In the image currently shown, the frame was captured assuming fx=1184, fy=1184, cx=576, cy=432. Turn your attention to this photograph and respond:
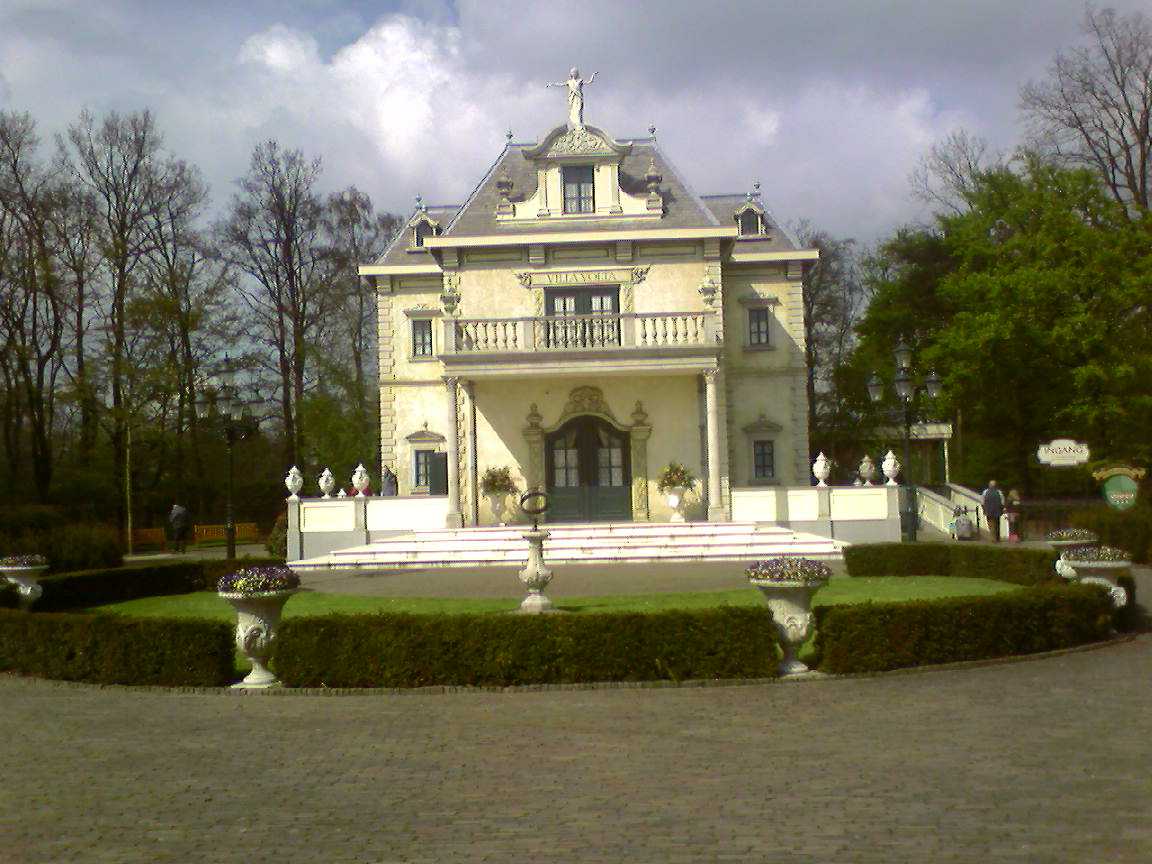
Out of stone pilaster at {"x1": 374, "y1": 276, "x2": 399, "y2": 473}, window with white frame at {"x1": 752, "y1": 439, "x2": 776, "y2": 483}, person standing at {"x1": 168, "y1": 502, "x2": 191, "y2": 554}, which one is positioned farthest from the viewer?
person standing at {"x1": 168, "y1": 502, "x2": 191, "y2": 554}

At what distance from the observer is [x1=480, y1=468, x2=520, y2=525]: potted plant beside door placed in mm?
29656

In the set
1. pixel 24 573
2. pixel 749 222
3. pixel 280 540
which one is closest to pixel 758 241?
pixel 749 222

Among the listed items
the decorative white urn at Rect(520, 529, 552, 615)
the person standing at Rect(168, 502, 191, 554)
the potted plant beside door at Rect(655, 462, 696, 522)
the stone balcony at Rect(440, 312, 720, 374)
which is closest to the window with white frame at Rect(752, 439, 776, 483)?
the potted plant beside door at Rect(655, 462, 696, 522)

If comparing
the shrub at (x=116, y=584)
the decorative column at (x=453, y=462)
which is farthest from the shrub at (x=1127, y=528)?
the shrub at (x=116, y=584)

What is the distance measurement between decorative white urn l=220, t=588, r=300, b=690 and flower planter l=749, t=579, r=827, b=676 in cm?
461

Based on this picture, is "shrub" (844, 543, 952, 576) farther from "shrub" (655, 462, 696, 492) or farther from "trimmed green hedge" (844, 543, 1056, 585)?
"shrub" (655, 462, 696, 492)

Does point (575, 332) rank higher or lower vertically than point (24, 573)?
higher

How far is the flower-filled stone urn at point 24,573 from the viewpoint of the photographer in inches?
615

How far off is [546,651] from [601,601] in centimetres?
584

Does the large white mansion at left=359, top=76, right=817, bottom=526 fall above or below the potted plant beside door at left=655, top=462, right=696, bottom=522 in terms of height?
above

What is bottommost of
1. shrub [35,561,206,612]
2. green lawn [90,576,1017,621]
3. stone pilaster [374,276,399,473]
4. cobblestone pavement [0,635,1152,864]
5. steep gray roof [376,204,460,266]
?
cobblestone pavement [0,635,1152,864]

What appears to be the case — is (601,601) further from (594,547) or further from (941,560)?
(594,547)

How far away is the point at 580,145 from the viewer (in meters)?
31.0

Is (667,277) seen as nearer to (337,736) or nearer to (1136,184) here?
(1136,184)
